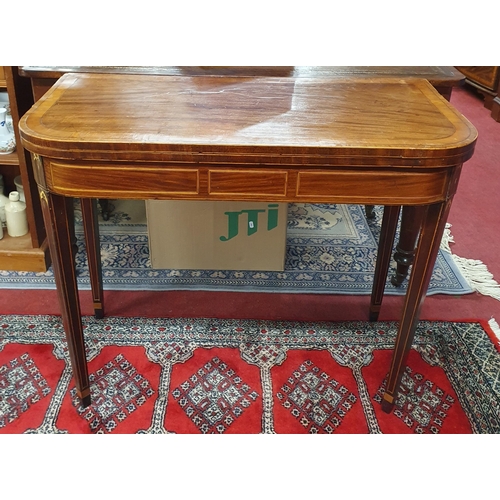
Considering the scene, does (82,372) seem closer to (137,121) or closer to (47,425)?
(47,425)

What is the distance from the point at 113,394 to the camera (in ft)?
4.66

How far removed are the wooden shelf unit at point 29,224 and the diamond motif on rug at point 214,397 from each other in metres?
0.82

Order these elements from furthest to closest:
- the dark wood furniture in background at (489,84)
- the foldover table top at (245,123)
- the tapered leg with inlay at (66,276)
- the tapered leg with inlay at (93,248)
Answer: the dark wood furniture in background at (489,84), the tapered leg with inlay at (93,248), the tapered leg with inlay at (66,276), the foldover table top at (245,123)

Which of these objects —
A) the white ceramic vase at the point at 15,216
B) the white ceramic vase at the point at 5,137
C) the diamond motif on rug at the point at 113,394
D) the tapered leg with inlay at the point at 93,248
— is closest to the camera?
→ the diamond motif on rug at the point at 113,394

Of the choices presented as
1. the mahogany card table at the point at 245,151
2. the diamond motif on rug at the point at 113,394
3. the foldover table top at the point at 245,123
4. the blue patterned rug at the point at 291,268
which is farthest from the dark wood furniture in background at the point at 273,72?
the diamond motif on rug at the point at 113,394

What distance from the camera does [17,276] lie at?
190cm

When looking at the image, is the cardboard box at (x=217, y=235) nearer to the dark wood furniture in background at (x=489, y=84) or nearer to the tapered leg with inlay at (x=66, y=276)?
the tapered leg with inlay at (x=66, y=276)

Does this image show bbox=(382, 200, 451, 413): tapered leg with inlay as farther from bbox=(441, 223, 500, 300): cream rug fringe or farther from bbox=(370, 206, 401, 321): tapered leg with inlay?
bbox=(441, 223, 500, 300): cream rug fringe

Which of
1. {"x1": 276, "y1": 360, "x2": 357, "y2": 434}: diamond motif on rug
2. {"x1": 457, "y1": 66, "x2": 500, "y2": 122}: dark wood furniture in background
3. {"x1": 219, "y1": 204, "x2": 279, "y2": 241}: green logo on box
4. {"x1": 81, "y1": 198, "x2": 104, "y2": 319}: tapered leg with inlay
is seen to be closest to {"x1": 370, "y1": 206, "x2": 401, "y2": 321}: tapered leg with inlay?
{"x1": 276, "y1": 360, "x2": 357, "y2": 434}: diamond motif on rug

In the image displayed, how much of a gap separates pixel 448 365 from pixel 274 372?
521 mm

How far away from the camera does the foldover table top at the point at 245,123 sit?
983 millimetres

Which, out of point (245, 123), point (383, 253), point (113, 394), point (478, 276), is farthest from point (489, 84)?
point (113, 394)

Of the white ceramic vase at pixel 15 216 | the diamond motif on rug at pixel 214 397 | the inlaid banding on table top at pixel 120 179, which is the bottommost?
the diamond motif on rug at pixel 214 397

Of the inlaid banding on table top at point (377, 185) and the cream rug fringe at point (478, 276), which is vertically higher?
the inlaid banding on table top at point (377, 185)
